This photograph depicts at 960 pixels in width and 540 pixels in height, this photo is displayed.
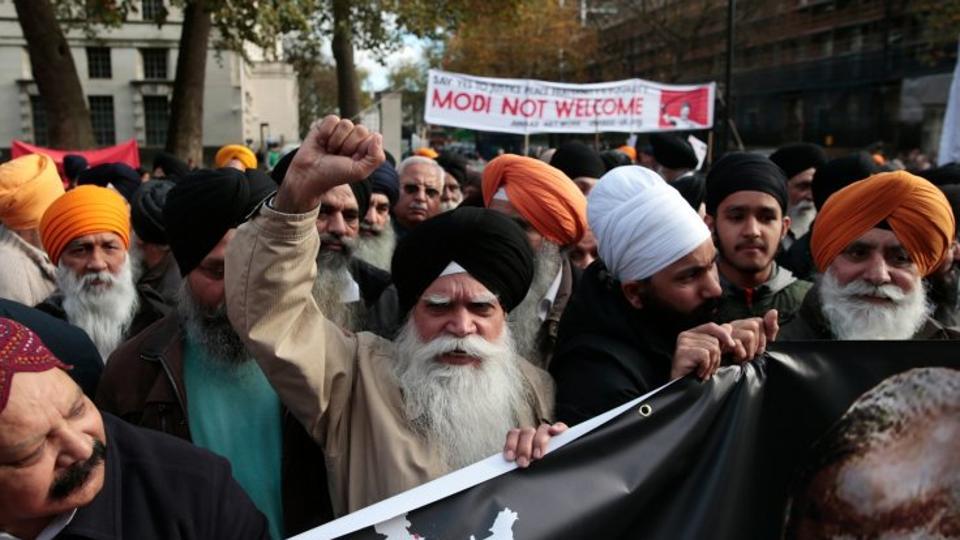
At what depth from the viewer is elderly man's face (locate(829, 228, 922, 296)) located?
10.0 ft

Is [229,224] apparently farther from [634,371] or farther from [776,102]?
[776,102]

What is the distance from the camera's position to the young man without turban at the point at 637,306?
2346 millimetres

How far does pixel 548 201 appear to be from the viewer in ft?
13.6

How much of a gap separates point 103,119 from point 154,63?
13.5 feet

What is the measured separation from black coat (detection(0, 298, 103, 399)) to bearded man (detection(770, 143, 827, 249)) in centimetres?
502

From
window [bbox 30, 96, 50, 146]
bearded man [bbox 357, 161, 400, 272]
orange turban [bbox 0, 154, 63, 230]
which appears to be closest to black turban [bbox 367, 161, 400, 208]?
bearded man [bbox 357, 161, 400, 272]

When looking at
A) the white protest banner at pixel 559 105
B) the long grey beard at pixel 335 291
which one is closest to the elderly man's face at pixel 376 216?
the long grey beard at pixel 335 291

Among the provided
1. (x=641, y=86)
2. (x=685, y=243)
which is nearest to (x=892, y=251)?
(x=685, y=243)

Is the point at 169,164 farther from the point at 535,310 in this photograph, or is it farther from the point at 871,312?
the point at 871,312

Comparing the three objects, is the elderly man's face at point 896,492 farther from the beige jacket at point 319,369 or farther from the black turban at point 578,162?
the black turban at point 578,162

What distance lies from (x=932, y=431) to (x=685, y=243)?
842 mm

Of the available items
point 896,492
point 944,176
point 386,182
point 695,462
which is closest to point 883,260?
point 896,492

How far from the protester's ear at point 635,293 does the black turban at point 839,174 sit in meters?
3.32

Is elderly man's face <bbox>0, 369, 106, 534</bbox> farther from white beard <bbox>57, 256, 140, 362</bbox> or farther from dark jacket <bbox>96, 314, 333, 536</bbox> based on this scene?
white beard <bbox>57, 256, 140, 362</bbox>
